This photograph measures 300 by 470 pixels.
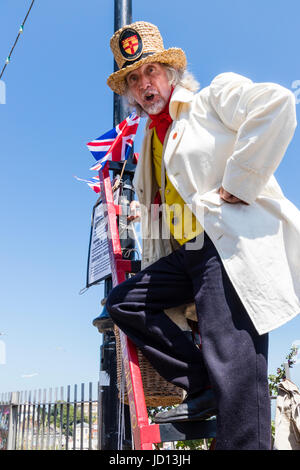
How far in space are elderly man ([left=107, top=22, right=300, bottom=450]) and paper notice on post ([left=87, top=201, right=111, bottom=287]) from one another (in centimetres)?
197

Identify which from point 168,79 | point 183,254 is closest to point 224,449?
point 183,254

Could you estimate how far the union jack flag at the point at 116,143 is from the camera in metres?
5.06

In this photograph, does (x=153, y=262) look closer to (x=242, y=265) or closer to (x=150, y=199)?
(x=150, y=199)

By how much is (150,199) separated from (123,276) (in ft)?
1.95

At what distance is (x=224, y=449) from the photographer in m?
1.97

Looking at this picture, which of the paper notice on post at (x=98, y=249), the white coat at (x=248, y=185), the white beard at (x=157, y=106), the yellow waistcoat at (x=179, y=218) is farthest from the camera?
the paper notice on post at (x=98, y=249)

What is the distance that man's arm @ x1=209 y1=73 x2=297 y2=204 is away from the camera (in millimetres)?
2168

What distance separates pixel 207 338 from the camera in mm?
2176

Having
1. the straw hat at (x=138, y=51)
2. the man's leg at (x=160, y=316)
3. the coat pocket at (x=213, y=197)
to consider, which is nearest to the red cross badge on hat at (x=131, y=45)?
the straw hat at (x=138, y=51)

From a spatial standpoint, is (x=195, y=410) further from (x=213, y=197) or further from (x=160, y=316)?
(x=213, y=197)

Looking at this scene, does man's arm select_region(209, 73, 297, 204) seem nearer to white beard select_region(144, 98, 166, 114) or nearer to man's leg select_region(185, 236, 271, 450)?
man's leg select_region(185, 236, 271, 450)

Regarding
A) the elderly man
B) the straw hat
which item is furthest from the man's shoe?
the straw hat

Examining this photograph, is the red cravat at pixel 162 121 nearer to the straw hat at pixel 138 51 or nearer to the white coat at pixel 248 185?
the straw hat at pixel 138 51

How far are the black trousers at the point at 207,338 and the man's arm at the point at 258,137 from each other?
13.9 inches
